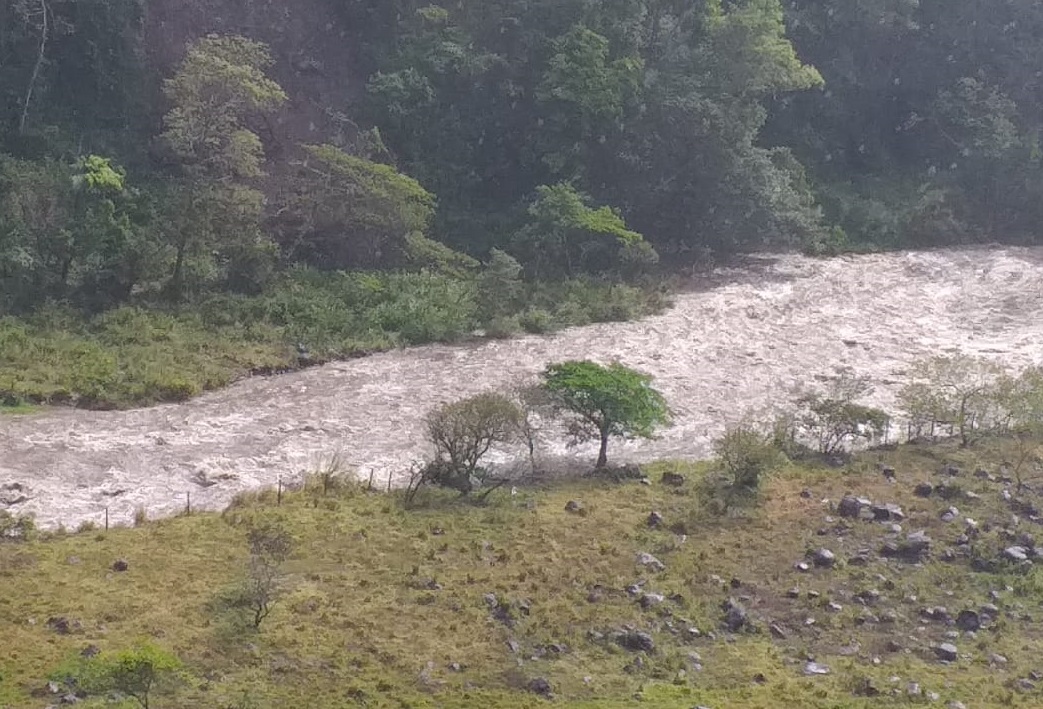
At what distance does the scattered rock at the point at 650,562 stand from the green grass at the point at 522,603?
12 centimetres

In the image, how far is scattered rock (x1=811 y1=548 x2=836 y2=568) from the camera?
17297 millimetres

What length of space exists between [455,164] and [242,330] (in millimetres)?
11528

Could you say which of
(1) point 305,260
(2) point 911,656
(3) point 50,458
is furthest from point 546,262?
(2) point 911,656

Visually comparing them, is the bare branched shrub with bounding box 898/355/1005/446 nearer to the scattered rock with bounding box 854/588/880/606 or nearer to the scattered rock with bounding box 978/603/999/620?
the scattered rock with bounding box 978/603/999/620

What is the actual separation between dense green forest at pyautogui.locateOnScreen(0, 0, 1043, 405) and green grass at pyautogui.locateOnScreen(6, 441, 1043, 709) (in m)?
7.02

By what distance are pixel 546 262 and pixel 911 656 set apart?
18333 millimetres

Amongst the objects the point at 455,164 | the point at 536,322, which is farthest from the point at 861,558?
the point at 455,164

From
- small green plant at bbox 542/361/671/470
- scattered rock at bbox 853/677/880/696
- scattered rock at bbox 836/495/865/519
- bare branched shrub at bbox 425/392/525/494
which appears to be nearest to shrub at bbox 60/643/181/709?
bare branched shrub at bbox 425/392/525/494

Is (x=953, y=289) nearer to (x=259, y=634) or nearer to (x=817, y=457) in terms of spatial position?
(x=817, y=457)

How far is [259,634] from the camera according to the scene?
1445 cm

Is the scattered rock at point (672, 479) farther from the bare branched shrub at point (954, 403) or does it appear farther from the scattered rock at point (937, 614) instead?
the scattered rock at point (937, 614)

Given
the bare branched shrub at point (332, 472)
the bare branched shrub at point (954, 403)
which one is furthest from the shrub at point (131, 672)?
the bare branched shrub at point (954, 403)

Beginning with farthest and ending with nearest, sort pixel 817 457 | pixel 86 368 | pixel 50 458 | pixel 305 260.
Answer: pixel 305 260 → pixel 86 368 → pixel 817 457 → pixel 50 458

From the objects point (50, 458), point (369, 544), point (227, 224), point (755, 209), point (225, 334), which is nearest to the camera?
point (369, 544)
